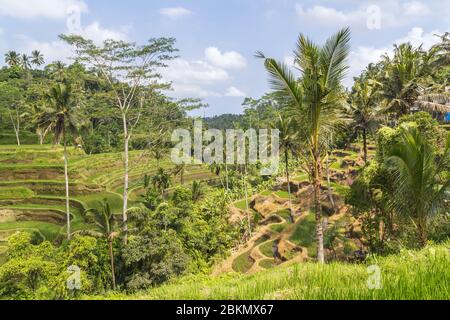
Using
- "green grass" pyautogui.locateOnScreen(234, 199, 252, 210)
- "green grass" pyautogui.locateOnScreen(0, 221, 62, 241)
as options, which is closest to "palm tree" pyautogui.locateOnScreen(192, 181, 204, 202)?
"green grass" pyautogui.locateOnScreen(234, 199, 252, 210)

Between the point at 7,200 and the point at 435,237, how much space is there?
37.8m

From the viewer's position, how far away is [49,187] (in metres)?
38.6

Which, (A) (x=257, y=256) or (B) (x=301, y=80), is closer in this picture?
(B) (x=301, y=80)

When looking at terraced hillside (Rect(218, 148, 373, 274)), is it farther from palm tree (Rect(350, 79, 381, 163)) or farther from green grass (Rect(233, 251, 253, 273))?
palm tree (Rect(350, 79, 381, 163))

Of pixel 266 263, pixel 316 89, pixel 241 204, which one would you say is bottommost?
pixel 266 263

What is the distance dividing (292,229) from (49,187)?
27.8 m

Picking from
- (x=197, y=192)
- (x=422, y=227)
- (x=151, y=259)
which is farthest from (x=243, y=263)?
(x=422, y=227)

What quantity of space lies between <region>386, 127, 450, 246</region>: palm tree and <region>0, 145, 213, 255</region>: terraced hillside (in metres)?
23.2

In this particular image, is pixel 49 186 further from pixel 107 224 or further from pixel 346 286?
pixel 346 286

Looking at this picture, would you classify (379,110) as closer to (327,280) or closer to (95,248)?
(95,248)

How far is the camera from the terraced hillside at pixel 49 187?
32.1 m

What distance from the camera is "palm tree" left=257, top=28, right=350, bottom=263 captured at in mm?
8734

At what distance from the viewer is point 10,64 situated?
80.9m
